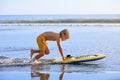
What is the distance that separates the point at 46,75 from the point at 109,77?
164 centimetres

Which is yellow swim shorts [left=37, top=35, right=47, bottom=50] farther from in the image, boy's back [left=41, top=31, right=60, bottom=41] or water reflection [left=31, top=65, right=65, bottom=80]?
water reflection [left=31, top=65, right=65, bottom=80]

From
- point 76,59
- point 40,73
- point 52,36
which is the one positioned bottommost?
point 76,59

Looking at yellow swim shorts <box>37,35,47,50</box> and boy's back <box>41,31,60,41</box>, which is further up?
boy's back <box>41,31,60,41</box>

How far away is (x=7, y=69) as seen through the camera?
12203mm

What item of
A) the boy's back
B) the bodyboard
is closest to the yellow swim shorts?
the boy's back

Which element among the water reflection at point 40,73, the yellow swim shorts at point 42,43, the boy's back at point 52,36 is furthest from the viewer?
the yellow swim shorts at point 42,43

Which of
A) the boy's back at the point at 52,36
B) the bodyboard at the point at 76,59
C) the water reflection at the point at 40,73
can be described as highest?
the boy's back at the point at 52,36

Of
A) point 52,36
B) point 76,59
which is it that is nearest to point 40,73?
point 52,36

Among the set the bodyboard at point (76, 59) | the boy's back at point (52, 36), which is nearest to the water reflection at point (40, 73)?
the bodyboard at point (76, 59)

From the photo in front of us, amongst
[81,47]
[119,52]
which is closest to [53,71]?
[119,52]

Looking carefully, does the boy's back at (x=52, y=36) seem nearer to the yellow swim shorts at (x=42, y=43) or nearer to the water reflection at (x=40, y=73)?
the yellow swim shorts at (x=42, y=43)

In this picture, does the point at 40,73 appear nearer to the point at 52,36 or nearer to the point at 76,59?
the point at 52,36

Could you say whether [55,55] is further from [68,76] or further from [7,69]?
[68,76]

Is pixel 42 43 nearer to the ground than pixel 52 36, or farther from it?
nearer to the ground
